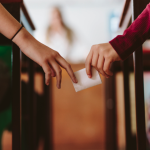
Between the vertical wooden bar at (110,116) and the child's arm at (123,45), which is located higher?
the child's arm at (123,45)

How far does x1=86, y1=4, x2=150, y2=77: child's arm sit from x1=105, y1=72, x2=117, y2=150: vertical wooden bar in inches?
32.0

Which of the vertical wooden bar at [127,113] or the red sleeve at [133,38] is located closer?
the red sleeve at [133,38]

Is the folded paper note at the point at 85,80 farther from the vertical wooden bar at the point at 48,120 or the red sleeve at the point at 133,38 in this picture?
the vertical wooden bar at the point at 48,120

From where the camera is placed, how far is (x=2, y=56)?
624 mm

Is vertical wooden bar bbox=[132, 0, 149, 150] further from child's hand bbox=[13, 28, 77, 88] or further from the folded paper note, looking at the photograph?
child's hand bbox=[13, 28, 77, 88]

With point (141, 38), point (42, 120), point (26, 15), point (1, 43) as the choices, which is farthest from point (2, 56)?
point (42, 120)

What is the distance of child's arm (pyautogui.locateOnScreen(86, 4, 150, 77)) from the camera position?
0.44m

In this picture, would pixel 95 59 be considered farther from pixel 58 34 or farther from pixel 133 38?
pixel 58 34

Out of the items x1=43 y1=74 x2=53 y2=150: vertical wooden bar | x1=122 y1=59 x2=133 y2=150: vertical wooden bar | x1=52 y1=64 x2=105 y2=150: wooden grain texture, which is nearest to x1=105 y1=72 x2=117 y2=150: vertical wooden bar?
x1=52 y1=64 x2=105 y2=150: wooden grain texture

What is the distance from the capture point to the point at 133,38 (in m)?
0.44

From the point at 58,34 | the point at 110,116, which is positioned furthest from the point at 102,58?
the point at 58,34

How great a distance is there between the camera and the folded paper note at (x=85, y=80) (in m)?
0.47

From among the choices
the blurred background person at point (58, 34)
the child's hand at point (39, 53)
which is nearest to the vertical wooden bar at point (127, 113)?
the child's hand at point (39, 53)

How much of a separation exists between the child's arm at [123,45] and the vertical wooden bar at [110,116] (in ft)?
2.67
